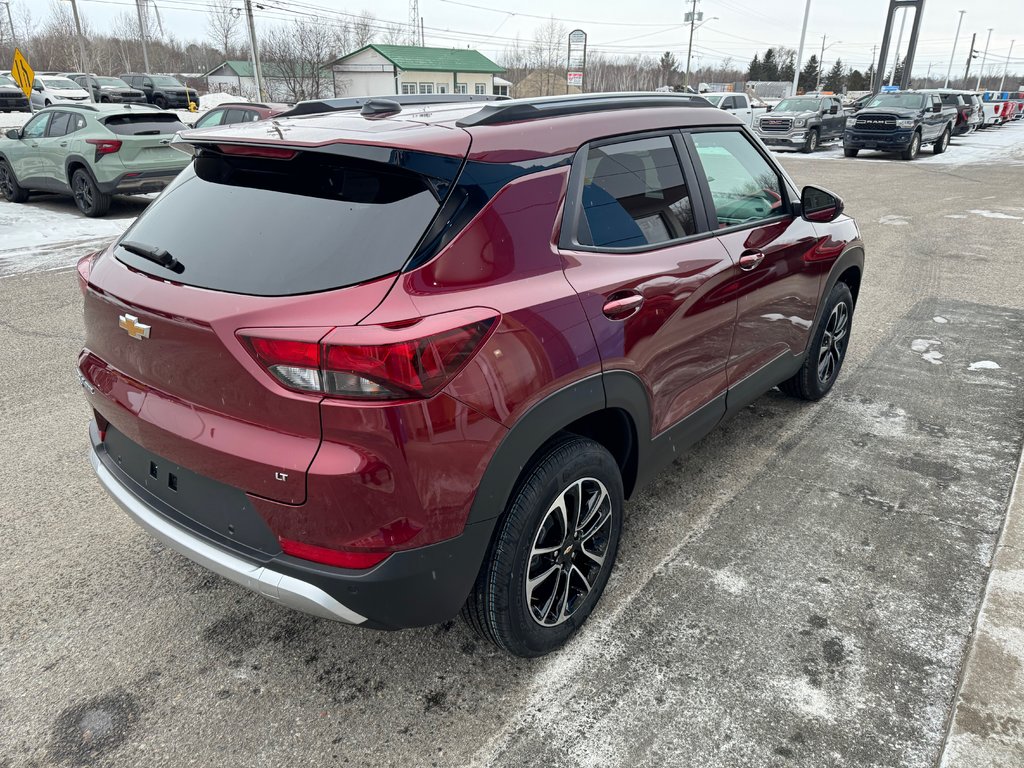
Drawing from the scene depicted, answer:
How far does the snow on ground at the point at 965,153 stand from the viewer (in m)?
21.0

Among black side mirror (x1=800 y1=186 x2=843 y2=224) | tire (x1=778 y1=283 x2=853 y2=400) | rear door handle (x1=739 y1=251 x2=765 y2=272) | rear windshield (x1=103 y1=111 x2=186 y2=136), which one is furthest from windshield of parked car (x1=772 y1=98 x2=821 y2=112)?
rear door handle (x1=739 y1=251 x2=765 y2=272)

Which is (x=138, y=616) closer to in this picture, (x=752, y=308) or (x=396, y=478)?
Answer: (x=396, y=478)

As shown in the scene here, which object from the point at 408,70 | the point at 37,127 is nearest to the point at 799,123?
the point at 37,127

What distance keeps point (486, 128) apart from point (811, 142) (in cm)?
2409

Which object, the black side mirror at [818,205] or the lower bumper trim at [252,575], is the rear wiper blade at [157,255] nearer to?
the lower bumper trim at [252,575]

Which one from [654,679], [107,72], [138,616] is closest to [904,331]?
[654,679]

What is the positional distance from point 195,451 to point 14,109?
3731 centimetres

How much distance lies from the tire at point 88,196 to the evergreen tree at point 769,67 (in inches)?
4152

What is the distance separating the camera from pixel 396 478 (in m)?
1.89

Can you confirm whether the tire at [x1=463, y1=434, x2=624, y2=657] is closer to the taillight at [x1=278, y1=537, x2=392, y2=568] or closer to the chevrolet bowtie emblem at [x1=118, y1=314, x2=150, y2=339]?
the taillight at [x1=278, y1=537, x2=392, y2=568]

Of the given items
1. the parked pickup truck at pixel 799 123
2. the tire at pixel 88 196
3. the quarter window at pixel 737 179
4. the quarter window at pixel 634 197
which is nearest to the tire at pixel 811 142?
the parked pickup truck at pixel 799 123

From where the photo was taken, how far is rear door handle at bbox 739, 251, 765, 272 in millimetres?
3207

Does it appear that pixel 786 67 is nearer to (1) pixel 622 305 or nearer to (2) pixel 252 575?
(1) pixel 622 305

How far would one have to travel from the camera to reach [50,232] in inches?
383
